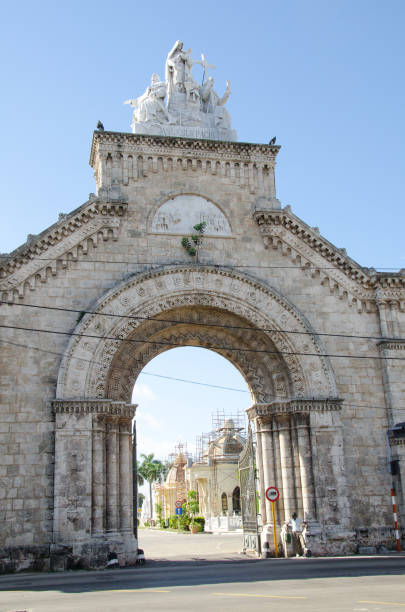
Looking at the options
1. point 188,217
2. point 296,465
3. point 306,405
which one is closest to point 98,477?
point 296,465

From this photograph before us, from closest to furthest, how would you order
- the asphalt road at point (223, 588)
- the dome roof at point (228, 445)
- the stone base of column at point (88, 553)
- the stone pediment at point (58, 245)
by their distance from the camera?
the asphalt road at point (223, 588)
the stone base of column at point (88, 553)
the stone pediment at point (58, 245)
the dome roof at point (228, 445)

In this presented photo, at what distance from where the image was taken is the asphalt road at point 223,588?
27.0 ft

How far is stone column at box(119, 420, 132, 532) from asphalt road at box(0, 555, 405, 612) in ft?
6.74

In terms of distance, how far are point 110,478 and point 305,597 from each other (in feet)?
29.4

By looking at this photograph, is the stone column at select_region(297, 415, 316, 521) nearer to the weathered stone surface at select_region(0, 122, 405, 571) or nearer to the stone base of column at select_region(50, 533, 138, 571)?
the weathered stone surface at select_region(0, 122, 405, 571)

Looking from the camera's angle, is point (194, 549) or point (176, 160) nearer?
point (176, 160)

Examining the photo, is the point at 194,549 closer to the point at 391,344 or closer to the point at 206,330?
the point at 206,330

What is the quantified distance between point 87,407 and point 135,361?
244 centimetres

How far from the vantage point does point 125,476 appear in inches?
677

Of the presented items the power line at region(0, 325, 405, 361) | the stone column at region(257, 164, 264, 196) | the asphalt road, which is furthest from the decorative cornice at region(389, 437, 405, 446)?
the stone column at region(257, 164, 264, 196)

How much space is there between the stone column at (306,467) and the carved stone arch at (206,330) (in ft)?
3.03

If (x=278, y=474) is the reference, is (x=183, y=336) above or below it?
above

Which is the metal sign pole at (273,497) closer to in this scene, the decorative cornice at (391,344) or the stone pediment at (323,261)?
the decorative cornice at (391,344)

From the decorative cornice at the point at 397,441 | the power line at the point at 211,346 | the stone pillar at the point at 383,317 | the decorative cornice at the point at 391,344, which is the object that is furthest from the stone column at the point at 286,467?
the stone pillar at the point at 383,317
